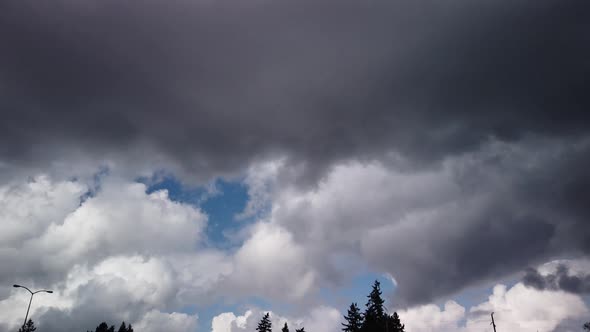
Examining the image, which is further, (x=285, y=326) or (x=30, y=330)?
(x=30, y=330)

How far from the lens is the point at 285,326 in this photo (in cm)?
7981

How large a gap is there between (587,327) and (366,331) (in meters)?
73.1

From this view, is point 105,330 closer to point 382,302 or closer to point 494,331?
point 382,302

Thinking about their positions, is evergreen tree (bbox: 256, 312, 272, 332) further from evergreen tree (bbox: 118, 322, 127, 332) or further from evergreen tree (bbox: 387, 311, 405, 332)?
evergreen tree (bbox: 118, 322, 127, 332)

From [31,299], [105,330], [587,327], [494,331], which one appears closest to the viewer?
[31,299]

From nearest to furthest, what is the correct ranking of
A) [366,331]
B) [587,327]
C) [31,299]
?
[31,299], [366,331], [587,327]

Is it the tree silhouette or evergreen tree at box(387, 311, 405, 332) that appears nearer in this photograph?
evergreen tree at box(387, 311, 405, 332)

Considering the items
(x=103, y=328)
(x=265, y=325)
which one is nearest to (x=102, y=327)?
(x=103, y=328)

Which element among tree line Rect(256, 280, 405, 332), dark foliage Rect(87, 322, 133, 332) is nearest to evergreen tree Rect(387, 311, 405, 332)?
tree line Rect(256, 280, 405, 332)

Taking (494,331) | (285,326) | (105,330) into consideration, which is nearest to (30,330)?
(105,330)

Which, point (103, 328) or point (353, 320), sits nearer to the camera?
point (353, 320)

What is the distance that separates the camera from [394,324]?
6769cm

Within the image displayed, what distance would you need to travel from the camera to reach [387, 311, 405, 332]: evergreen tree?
6564cm

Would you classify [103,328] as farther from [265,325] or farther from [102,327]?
[265,325]
